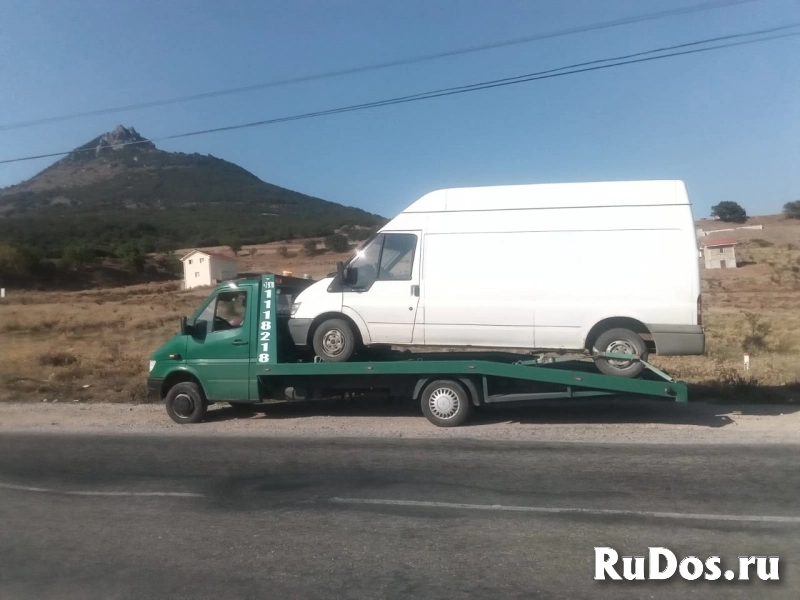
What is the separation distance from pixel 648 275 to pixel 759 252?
64.5 metres

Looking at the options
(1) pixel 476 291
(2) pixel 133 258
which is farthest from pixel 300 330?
(2) pixel 133 258

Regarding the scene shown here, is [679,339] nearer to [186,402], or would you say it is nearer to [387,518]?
[387,518]

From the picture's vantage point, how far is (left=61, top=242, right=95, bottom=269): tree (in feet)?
241

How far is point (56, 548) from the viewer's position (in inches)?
245

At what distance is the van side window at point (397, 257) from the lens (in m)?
10.6

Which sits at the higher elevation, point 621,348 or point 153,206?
point 153,206

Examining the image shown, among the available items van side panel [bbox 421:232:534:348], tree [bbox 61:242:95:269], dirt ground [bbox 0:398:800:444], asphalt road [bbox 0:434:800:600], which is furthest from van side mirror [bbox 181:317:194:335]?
tree [bbox 61:242:95:269]

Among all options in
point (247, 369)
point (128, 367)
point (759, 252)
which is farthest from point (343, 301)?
point (759, 252)

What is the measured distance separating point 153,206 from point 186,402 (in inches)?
5540

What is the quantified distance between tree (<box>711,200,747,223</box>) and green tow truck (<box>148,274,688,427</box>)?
9624cm

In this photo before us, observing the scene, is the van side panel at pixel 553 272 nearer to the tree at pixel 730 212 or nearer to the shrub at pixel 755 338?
the shrub at pixel 755 338

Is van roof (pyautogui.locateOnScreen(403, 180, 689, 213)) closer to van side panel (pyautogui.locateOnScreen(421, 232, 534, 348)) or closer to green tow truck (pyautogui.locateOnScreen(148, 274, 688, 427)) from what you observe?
van side panel (pyautogui.locateOnScreen(421, 232, 534, 348))

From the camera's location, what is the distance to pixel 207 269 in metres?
58.7

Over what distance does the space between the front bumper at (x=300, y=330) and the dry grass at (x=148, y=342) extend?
5.15 meters
